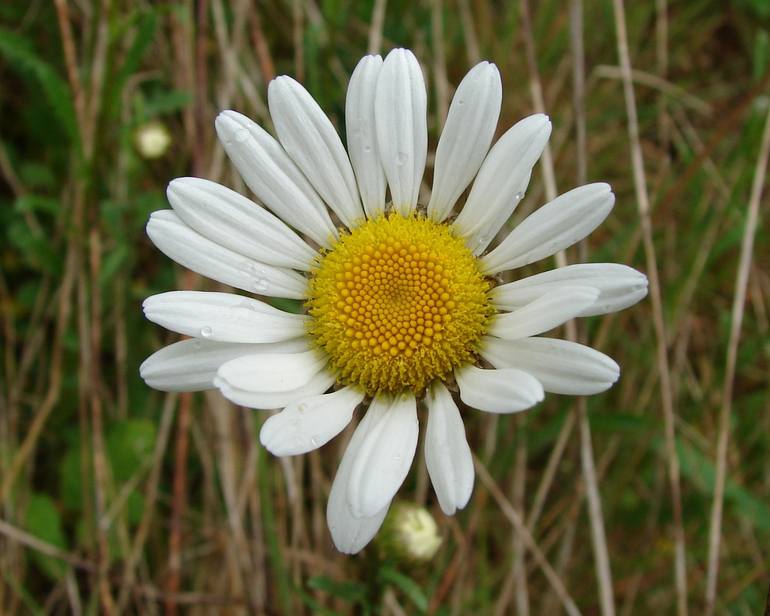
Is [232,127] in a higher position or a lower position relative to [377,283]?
higher

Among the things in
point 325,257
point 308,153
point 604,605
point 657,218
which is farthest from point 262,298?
point 657,218

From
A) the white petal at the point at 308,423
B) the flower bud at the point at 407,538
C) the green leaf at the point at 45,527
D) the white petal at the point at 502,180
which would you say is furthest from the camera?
the green leaf at the point at 45,527

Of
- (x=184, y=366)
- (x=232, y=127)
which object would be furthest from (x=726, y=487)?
(x=232, y=127)

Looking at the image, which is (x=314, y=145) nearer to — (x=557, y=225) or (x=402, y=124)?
(x=402, y=124)

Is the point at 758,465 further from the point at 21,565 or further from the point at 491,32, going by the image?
the point at 21,565

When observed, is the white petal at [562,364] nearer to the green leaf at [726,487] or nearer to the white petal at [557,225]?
the white petal at [557,225]

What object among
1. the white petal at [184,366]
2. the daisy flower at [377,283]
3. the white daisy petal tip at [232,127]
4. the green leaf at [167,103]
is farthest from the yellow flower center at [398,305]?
the green leaf at [167,103]

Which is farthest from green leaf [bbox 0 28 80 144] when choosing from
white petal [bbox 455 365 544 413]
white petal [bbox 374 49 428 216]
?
white petal [bbox 455 365 544 413]
